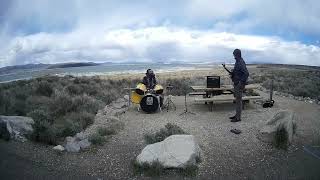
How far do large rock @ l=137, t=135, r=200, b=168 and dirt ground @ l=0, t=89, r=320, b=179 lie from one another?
24cm

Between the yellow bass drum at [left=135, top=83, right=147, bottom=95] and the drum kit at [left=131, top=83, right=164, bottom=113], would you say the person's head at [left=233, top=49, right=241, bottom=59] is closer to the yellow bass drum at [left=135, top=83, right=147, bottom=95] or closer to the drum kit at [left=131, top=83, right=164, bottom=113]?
the drum kit at [left=131, top=83, right=164, bottom=113]

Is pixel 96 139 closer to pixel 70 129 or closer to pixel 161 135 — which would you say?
pixel 70 129

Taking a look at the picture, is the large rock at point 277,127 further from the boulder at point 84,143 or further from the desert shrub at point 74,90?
the desert shrub at point 74,90

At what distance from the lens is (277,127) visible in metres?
8.67

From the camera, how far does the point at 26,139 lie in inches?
351

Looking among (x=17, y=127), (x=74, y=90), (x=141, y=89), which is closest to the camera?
(x=17, y=127)

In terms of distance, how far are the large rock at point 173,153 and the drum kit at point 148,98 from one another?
4.36 m

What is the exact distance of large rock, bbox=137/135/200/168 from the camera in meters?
7.07

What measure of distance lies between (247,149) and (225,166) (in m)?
1.14

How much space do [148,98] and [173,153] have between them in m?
5.04

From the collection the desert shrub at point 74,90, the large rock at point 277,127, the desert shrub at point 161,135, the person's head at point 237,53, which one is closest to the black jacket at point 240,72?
the person's head at point 237,53

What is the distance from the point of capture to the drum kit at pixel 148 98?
1215 cm

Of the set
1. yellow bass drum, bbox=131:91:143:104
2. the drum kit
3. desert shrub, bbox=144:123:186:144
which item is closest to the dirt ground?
desert shrub, bbox=144:123:186:144

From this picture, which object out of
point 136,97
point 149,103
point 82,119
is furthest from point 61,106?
point 149,103
